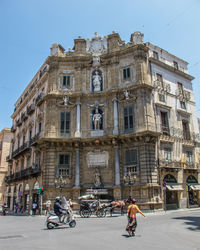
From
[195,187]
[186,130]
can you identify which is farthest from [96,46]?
[195,187]

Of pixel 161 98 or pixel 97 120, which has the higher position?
pixel 161 98

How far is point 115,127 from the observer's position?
25141mm

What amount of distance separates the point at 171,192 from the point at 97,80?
1483 centimetres

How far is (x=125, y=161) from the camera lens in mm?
24062

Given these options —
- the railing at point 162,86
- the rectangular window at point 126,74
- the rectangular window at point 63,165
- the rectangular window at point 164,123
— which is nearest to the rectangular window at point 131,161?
the rectangular window at point 164,123

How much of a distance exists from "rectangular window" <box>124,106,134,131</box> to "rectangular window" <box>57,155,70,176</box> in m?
7.21

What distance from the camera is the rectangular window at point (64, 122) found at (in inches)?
1036

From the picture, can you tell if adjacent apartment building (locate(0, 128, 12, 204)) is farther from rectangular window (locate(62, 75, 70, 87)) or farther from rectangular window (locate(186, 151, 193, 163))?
rectangular window (locate(186, 151, 193, 163))

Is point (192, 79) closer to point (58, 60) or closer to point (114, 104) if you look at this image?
point (114, 104)

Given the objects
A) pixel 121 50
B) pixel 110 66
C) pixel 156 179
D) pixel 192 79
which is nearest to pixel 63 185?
pixel 156 179

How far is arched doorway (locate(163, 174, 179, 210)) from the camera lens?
23672 millimetres

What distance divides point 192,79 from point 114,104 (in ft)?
44.0

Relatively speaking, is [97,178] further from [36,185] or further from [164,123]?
[164,123]

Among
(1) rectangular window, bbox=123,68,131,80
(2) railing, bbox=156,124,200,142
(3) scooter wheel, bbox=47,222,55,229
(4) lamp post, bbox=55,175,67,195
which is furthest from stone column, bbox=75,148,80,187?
(3) scooter wheel, bbox=47,222,55,229
